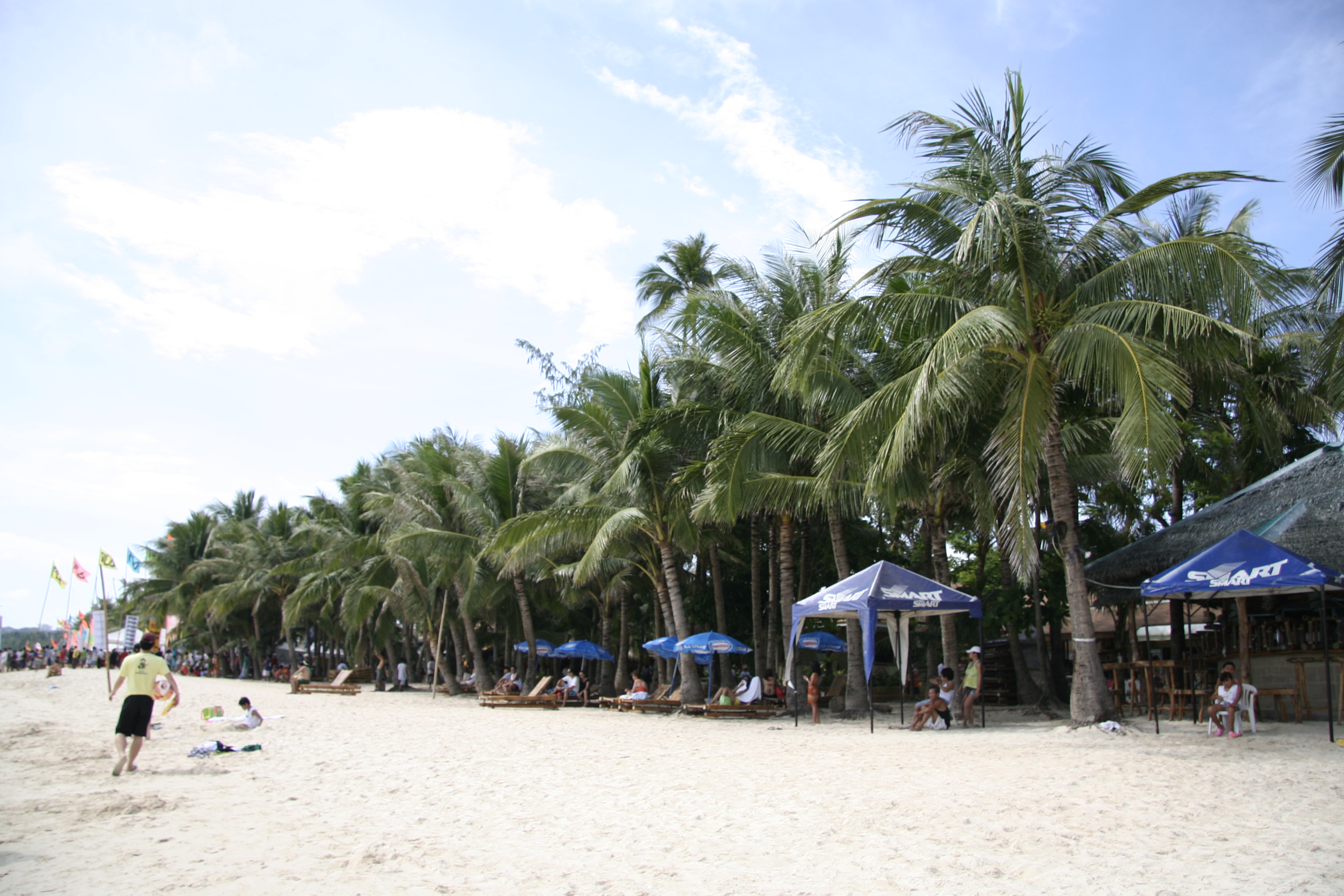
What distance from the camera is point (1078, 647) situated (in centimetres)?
1176

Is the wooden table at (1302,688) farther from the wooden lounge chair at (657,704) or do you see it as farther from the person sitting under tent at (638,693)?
the person sitting under tent at (638,693)

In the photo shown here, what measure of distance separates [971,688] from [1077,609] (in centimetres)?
335

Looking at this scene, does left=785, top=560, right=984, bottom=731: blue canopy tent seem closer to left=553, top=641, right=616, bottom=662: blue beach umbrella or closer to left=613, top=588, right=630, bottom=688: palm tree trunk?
left=553, top=641, right=616, bottom=662: blue beach umbrella

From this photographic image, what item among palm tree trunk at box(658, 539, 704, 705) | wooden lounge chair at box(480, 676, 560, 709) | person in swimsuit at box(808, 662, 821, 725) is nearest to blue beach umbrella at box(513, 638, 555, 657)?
wooden lounge chair at box(480, 676, 560, 709)

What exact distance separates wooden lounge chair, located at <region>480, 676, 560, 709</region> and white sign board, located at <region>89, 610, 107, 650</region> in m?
12.3

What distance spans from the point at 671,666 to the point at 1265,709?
13.9 m

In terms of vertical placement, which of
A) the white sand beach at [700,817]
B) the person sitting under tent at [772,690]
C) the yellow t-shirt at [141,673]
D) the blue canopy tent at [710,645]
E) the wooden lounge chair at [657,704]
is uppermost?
the yellow t-shirt at [141,673]

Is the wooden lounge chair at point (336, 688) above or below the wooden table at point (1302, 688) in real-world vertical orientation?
below

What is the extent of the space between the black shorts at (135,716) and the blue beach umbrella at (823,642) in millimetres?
12802

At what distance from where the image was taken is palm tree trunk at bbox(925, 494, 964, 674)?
617 inches

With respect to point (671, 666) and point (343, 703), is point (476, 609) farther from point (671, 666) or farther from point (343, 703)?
point (671, 666)

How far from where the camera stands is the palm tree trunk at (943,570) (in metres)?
15.7

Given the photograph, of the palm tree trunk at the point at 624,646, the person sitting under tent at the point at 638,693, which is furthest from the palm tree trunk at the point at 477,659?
the person sitting under tent at the point at 638,693

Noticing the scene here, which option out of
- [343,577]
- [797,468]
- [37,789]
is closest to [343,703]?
[343,577]
